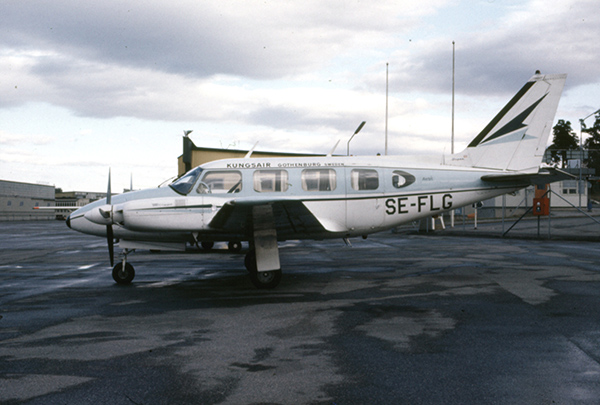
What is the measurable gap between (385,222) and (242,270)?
458 cm

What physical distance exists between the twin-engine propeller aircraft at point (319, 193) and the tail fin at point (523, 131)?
0.03m

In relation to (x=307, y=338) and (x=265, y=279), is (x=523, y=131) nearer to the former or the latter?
(x=265, y=279)

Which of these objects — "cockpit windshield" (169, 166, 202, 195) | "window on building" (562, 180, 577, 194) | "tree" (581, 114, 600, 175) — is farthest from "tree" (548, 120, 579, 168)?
"cockpit windshield" (169, 166, 202, 195)

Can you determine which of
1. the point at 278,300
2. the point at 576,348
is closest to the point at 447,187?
the point at 278,300

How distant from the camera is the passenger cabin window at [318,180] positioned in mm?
11531

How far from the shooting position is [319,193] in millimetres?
11539

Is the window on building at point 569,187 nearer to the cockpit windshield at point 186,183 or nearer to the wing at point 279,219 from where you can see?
the wing at point 279,219

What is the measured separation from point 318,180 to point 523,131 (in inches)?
233

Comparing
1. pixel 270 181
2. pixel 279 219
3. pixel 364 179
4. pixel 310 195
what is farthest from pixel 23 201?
pixel 364 179

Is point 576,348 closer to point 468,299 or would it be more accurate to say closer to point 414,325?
point 414,325

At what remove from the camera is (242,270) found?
543 inches

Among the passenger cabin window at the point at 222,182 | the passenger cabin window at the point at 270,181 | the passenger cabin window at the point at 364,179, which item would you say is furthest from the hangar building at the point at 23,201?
the passenger cabin window at the point at 364,179

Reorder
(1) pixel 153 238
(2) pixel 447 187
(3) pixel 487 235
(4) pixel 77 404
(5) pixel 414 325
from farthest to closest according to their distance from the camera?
1. (3) pixel 487 235
2. (2) pixel 447 187
3. (1) pixel 153 238
4. (5) pixel 414 325
5. (4) pixel 77 404

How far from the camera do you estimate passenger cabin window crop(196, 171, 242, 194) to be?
11227mm
